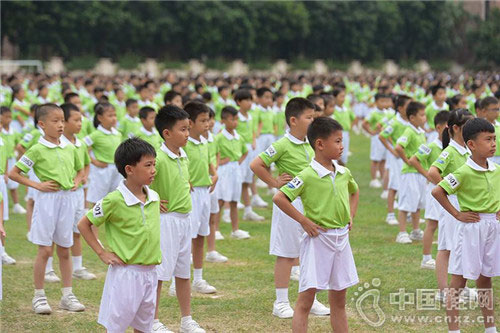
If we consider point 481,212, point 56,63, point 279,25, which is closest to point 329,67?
point 279,25

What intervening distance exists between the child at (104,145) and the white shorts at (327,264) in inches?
172

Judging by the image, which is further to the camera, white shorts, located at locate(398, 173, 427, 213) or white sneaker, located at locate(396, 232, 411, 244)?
white sneaker, located at locate(396, 232, 411, 244)

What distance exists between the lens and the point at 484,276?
6.18m

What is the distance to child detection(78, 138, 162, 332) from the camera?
534 centimetres

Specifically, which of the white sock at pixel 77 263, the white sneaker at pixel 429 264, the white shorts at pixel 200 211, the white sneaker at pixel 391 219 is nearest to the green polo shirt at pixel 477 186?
the white shorts at pixel 200 211

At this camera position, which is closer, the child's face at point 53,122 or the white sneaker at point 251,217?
the child's face at point 53,122

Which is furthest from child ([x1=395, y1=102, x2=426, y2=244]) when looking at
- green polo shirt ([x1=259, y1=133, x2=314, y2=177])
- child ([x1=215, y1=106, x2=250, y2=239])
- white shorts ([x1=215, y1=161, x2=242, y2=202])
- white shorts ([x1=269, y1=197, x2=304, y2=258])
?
white shorts ([x1=269, y1=197, x2=304, y2=258])

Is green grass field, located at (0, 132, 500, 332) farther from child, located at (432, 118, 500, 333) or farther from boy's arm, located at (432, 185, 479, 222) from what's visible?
boy's arm, located at (432, 185, 479, 222)

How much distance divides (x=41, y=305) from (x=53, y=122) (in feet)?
5.11

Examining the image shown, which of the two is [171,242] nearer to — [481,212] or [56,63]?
[481,212]

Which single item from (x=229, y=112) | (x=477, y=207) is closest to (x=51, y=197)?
(x=229, y=112)

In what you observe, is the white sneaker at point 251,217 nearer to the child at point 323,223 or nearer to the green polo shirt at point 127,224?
the child at point 323,223

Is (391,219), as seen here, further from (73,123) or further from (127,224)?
(127,224)

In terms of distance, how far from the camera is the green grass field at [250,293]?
6.86 m
